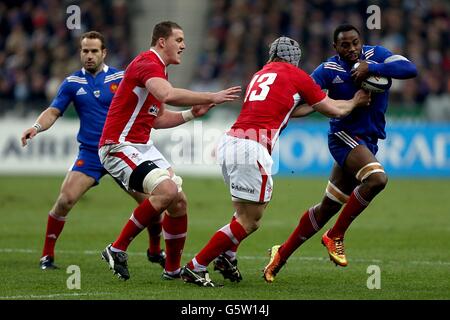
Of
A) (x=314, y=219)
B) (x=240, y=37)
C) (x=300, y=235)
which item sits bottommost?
(x=300, y=235)

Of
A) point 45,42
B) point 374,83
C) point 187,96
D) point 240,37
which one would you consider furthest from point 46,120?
point 45,42

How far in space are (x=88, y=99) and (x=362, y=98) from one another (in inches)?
132

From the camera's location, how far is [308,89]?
8984 millimetres

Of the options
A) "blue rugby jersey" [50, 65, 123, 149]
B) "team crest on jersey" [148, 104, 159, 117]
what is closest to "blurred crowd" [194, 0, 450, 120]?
"blue rugby jersey" [50, 65, 123, 149]

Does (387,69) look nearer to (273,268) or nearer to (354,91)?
(354,91)

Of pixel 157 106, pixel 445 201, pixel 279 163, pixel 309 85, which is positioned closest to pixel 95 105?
pixel 157 106

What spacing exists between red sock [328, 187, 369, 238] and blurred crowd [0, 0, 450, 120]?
14261 mm

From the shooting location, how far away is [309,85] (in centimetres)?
899

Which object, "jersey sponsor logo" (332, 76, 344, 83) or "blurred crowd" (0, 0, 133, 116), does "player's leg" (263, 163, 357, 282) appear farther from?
"blurred crowd" (0, 0, 133, 116)

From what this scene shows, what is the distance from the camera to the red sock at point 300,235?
9789 millimetres

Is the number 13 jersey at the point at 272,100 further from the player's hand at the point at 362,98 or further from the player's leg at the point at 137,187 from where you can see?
the player's leg at the point at 137,187

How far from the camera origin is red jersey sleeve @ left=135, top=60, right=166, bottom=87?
29.5 feet

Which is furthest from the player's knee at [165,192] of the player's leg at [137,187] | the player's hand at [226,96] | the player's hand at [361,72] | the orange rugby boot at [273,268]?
the player's hand at [361,72]
